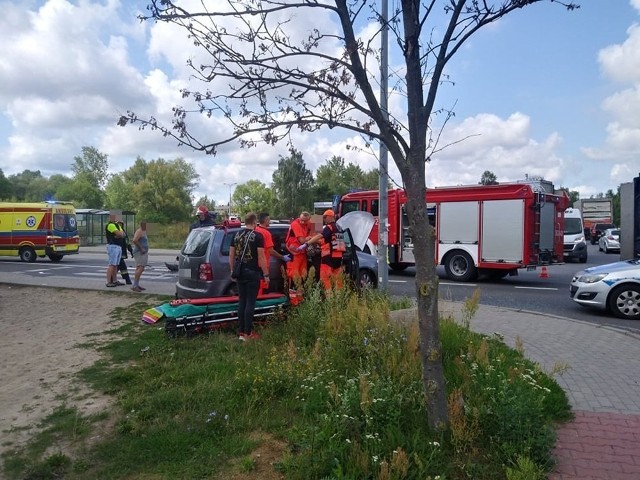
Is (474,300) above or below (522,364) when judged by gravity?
above

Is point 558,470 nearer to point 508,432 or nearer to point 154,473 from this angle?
point 508,432

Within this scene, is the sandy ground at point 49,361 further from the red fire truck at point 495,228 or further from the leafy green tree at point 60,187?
the leafy green tree at point 60,187

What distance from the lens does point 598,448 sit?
398 centimetres

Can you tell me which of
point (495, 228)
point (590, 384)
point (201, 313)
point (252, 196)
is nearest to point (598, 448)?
point (590, 384)

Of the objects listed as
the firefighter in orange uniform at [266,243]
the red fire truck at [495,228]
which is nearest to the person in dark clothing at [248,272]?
the firefighter in orange uniform at [266,243]

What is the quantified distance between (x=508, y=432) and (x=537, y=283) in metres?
12.9

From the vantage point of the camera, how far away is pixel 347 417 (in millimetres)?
3916

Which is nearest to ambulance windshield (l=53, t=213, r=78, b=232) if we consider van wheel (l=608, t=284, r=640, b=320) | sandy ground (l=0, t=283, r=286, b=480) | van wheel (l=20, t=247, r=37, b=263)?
van wheel (l=20, t=247, r=37, b=263)

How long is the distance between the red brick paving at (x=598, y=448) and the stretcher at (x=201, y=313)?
4.15 m

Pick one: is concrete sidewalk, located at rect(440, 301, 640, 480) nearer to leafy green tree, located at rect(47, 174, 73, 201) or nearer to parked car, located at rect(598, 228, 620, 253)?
parked car, located at rect(598, 228, 620, 253)

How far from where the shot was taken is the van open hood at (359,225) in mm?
11641

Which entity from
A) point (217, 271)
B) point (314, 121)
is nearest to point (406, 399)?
point (314, 121)

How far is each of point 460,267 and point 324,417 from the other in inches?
502

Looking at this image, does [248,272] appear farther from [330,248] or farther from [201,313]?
[330,248]
